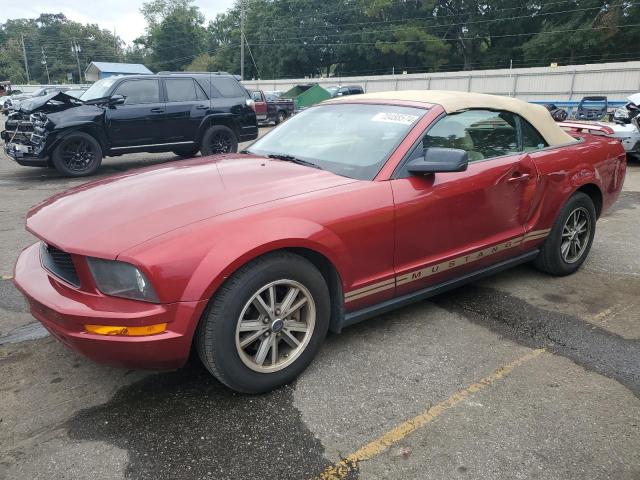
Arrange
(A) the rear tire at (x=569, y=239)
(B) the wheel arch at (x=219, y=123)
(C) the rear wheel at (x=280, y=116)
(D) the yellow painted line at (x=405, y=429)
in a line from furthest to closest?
1. (C) the rear wheel at (x=280, y=116)
2. (B) the wheel arch at (x=219, y=123)
3. (A) the rear tire at (x=569, y=239)
4. (D) the yellow painted line at (x=405, y=429)

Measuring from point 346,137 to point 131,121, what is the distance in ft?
23.9

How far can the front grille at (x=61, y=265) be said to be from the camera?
2.48 metres

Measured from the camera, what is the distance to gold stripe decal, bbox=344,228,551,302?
2.95 metres

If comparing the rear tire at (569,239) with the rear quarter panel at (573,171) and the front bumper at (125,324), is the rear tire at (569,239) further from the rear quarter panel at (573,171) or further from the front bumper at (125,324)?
the front bumper at (125,324)

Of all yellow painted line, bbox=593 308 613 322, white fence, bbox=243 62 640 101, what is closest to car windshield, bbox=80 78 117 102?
yellow painted line, bbox=593 308 613 322

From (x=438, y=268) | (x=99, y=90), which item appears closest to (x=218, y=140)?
(x=99, y=90)

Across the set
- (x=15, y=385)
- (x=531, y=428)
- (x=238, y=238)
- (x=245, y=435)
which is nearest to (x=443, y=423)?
(x=531, y=428)

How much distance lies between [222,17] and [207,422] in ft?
336

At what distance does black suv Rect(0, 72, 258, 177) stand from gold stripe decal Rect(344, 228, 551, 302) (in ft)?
25.4

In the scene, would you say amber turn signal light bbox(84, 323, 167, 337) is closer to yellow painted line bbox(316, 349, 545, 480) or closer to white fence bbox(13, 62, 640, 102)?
yellow painted line bbox(316, 349, 545, 480)

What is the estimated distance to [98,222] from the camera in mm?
2525

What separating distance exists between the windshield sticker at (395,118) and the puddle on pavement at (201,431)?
1.80 m

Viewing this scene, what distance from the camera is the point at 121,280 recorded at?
7.52 ft

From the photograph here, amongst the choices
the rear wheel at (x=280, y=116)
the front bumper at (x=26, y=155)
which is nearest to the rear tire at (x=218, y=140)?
the front bumper at (x=26, y=155)
